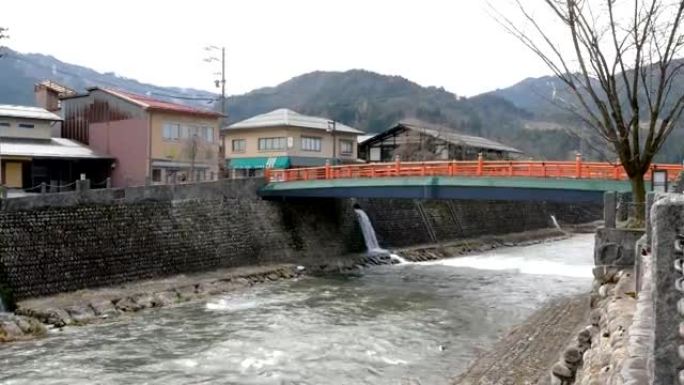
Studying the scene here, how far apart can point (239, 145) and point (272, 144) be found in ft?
11.9

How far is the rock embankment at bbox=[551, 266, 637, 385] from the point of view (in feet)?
22.6

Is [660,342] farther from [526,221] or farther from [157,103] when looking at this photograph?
[526,221]

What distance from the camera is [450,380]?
41.9 feet

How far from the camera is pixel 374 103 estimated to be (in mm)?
98000

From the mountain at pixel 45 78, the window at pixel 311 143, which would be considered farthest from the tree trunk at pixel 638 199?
the mountain at pixel 45 78

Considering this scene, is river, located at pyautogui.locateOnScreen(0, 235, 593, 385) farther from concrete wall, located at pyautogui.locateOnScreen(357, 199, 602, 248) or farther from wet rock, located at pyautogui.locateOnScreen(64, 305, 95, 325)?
concrete wall, located at pyautogui.locateOnScreen(357, 199, 602, 248)

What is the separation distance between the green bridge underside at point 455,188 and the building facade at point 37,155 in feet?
33.7

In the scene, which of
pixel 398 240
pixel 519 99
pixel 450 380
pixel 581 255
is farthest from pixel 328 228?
pixel 519 99

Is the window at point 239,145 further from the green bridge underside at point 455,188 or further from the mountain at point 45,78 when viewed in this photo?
the green bridge underside at point 455,188

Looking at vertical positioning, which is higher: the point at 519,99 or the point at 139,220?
the point at 519,99

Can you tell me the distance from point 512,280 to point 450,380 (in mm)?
14678

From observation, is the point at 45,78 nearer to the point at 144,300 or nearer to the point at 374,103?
the point at 374,103

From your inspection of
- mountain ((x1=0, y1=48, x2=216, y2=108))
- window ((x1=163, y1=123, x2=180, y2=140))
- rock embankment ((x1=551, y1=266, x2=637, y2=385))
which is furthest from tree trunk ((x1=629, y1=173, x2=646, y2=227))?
mountain ((x1=0, y1=48, x2=216, y2=108))

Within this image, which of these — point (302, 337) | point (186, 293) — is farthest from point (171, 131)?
point (302, 337)
